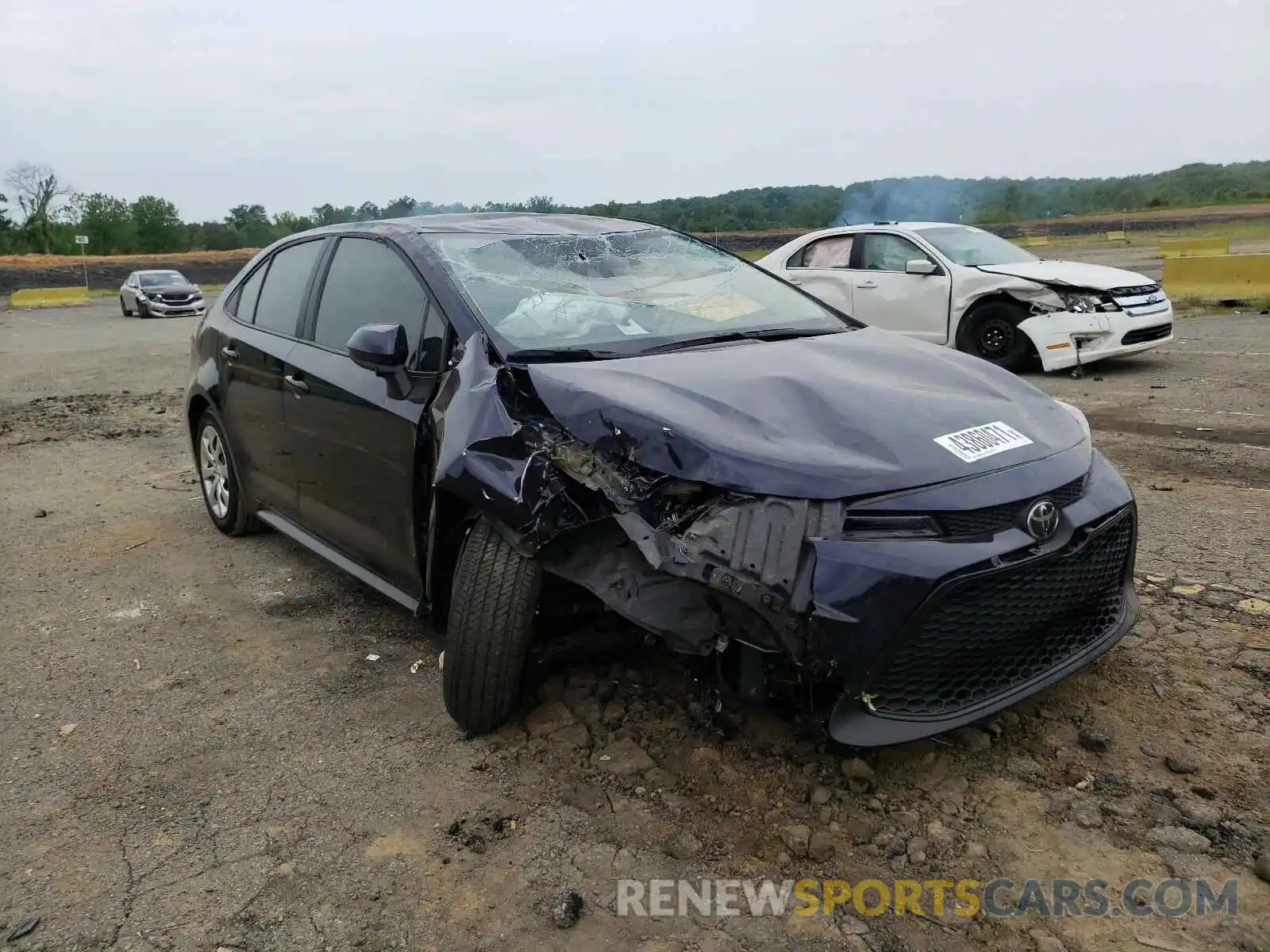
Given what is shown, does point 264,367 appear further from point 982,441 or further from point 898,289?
point 898,289

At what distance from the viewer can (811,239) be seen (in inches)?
400

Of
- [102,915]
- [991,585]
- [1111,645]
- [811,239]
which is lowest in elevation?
[102,915]

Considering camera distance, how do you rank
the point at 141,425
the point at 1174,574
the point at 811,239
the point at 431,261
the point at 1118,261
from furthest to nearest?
1. the point at 1118,261
2. the point at 811,239
3. the point at 141,425
4. the point at 1174,574
5. the point at 431,261

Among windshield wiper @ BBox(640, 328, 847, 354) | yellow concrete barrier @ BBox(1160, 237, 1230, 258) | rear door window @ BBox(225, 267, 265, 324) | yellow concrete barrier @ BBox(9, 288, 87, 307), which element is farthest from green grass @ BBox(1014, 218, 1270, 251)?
yellow concrete barrier @ BBox(9, 288, 87, 307)

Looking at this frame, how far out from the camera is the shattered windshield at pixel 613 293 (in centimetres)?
326

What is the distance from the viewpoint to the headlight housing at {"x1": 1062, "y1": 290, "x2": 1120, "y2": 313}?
28.3 feet

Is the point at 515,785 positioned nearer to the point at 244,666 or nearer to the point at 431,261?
the point at 244,666

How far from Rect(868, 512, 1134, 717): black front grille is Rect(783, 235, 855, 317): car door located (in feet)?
23.7

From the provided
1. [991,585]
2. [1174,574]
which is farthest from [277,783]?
[1174,574]

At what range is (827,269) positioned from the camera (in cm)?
994

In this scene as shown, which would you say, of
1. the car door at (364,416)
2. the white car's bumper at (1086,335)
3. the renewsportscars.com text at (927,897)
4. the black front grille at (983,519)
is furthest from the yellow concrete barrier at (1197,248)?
the renewsportscars.com text at (927,897)

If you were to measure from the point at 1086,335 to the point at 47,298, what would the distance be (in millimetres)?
34919

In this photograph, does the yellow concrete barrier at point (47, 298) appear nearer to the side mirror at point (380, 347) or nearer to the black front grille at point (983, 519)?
the side mirror at point (380, 347)

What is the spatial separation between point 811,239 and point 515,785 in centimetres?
845
